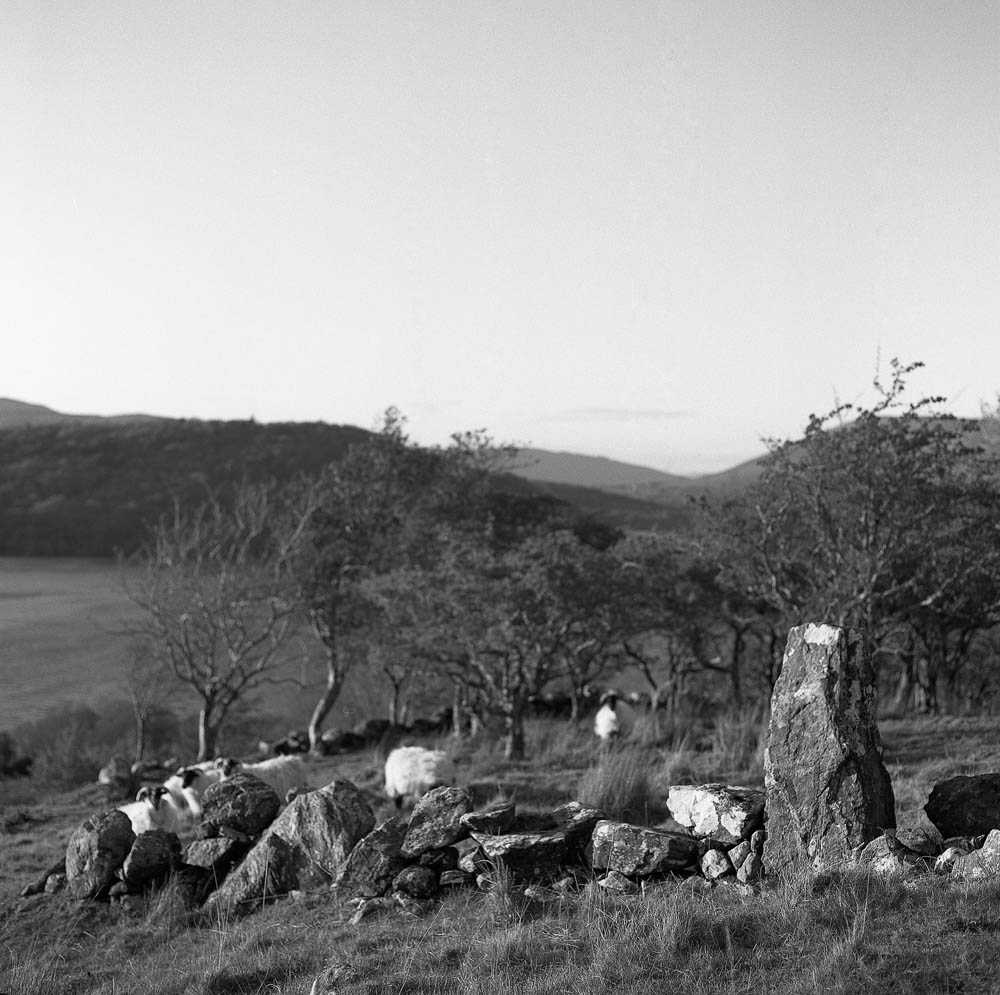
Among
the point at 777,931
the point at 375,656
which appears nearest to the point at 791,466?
the point at 375,656

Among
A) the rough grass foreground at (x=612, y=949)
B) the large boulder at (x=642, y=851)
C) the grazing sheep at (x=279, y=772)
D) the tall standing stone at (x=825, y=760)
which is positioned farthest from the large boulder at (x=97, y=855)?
the tall standing stone at (x=825, y=760)

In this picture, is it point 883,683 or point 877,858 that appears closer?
point 877,858

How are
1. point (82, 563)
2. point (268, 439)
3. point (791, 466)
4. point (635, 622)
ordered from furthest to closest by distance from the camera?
point (268, 439)
point (82, 563)
point (635, 622)
point (791, 466)

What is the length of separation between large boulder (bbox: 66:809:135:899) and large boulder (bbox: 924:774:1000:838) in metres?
8.23

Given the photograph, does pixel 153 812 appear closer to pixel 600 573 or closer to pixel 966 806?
pixel 600 573

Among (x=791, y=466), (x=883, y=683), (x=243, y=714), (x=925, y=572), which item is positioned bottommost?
(x=243, y=714)

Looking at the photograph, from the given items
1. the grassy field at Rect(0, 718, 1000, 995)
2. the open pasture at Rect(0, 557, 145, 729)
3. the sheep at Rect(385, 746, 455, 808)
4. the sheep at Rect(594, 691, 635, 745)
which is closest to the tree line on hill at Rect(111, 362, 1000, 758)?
the sheep at Rect(594, 691, 635, 745)

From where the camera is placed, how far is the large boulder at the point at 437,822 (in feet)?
29.1

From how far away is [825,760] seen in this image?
768cm

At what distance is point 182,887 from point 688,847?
533cm

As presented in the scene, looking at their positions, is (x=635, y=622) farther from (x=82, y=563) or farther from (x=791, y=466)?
(x=82, y=563)

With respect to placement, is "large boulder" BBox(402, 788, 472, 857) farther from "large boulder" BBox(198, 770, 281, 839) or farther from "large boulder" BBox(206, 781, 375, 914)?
"large boulder" BBox(198, 770, 281, 839)

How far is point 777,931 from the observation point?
613 cm

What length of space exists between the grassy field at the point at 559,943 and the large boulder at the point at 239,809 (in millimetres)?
1206
